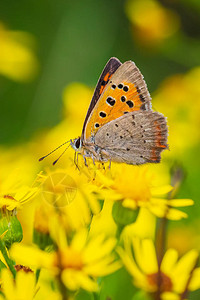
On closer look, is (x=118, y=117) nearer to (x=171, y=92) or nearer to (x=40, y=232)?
(x=40, y=232)

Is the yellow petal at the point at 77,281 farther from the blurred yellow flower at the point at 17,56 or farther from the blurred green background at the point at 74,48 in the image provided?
the blurred yellow flower at the point at 17,56

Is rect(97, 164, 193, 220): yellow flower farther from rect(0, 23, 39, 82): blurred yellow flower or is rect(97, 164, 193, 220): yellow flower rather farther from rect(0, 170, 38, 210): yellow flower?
rect(0, 23, 39, 82): blurred yellow flower

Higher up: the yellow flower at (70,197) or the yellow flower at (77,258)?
the yellow flower at (70,197)

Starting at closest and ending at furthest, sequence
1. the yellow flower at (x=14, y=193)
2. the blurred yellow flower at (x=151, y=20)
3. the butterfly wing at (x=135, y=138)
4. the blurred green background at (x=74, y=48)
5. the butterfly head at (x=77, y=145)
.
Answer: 1. the yellow flower at (x=14, y=193)
2. the butterfly wing at (x=135, y=138)
3. the butterfly head at (x=77, y=145)
4. the blurred green background at (x=74, y=48)
5. the blurred yellow flower at (x=151, y=20)

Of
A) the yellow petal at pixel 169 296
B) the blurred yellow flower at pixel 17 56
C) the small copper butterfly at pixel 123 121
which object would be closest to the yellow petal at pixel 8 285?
the yellow petal at pixel 169 296

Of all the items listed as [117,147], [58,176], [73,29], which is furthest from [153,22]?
[58,176]

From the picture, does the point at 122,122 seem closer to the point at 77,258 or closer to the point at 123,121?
the point at 123,121
